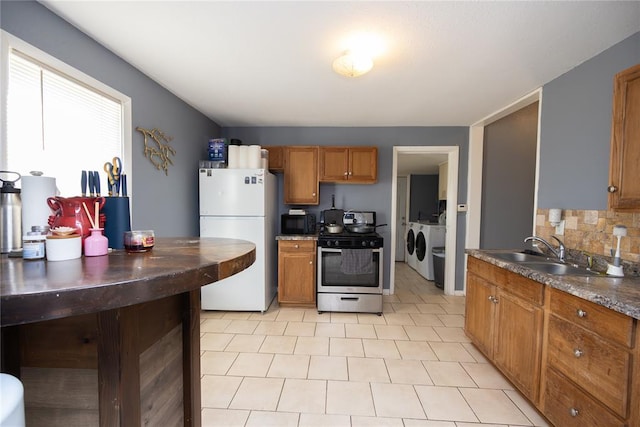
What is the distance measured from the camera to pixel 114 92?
6.59 feet

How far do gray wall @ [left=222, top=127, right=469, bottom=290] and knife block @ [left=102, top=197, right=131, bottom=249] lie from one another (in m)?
2.84

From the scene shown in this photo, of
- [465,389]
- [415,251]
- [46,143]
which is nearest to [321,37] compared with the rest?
[46,143]

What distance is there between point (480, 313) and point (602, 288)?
1.05 m

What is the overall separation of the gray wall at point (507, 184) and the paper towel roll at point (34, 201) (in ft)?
13.8

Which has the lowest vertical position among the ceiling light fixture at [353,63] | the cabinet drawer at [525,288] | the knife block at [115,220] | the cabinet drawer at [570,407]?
the cabinet drawer at [570,407]

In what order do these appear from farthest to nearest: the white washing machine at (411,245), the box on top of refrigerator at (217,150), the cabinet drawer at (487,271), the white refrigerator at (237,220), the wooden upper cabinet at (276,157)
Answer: the white washing machine at (411,245) < the wooden upper cabinet at (276,157) < the box on top of refrigerator at (217,150) < the white refrigerator at (237,220) < the cabinet drawer at (487,271)

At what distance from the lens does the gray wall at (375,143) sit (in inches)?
149

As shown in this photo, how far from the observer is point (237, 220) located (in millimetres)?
3102

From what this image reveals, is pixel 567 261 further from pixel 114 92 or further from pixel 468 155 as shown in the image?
pixel 114 92

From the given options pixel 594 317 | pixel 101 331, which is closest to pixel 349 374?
pixel 594 317

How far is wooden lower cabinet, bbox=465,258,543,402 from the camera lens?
5.51ft

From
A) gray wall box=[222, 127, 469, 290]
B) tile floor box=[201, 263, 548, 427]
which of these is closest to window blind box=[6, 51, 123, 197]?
tile floor box=[201, 263, 548, 427]

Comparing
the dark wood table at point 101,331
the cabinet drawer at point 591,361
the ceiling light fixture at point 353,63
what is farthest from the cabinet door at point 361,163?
the dark wood table at point 101,331

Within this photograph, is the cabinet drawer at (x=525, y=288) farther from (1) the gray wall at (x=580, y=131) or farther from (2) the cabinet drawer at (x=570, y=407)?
(1) the gray wall at (x=580, y=131)
